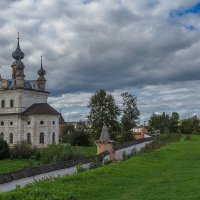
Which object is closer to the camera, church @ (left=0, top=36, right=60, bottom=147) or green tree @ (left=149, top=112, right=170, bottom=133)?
church @ (left=0, top=36, right=60, bottom=147)

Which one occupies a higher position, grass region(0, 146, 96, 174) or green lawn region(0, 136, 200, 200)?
green lawn region(0, 136, 200, 200)

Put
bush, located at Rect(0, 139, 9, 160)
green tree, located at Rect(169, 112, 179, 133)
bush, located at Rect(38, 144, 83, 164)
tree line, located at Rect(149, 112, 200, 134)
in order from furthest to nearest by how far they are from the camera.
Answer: green tree, located at Rect(169, 112, 179, 133)
tree line, located at Rect(149, 112, 200, 134)
bush, located at Rect(0, 139, 9, 160)
bush, located at Rect(38, 144, 83, 164)

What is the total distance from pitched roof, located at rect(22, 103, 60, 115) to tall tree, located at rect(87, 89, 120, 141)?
568cm

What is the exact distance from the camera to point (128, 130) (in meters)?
69.1

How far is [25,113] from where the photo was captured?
67125 mm

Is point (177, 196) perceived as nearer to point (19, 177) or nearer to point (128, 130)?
point (19, 177)

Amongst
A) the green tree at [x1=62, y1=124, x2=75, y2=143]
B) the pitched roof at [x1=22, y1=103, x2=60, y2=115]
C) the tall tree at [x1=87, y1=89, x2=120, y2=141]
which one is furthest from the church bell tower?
the green tree at [x1=62, y1=124, x2=75, y2=143]

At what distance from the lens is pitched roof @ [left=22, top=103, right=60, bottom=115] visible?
6588 centimetres

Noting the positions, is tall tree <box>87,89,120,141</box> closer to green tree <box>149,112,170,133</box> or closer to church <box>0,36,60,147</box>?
church <box>0,36,60,147</box>

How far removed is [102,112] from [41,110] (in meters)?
9.46

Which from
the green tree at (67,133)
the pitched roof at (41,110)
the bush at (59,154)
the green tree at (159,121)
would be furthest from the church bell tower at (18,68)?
the green tree at (159,121)

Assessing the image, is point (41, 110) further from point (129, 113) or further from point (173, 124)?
point (173, 124)

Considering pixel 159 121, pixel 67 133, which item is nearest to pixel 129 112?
pixel 67 133

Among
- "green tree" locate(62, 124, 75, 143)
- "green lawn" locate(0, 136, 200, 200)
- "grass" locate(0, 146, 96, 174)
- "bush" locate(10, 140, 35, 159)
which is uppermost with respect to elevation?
"green tree" locate(62, 124, 75, 143)
